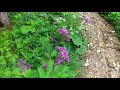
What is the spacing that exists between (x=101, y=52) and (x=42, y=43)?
1157mm

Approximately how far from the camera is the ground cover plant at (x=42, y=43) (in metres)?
4.46

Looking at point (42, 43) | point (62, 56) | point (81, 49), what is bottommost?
point (62, 56)

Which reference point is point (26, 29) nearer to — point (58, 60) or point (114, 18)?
point (58, 60)

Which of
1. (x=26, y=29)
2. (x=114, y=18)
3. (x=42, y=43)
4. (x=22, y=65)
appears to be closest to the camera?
(x=22, y=65)

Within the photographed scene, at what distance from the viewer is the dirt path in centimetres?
486

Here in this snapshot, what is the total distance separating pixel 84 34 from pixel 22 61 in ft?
4.91

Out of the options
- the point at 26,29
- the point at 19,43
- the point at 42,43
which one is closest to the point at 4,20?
the point at 26,29

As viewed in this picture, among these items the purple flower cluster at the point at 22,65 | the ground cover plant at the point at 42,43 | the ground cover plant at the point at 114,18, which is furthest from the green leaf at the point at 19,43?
the ground cover plant at the point at 114,18

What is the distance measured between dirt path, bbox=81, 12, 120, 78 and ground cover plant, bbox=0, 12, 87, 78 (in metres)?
0.21

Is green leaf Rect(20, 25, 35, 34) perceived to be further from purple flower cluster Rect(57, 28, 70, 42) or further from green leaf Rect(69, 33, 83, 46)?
green leaf Rect(69, 33, 83, 46)

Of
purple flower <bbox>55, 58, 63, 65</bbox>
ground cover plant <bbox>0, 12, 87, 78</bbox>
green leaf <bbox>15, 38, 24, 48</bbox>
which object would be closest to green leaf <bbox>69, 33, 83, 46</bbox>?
ground cover plant <bbox>0, 12, 87, 78</bbox>

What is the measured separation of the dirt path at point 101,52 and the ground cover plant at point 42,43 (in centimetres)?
21

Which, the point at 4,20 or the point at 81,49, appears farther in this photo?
the point at 4,20

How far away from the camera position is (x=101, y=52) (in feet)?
Result: 17.1
